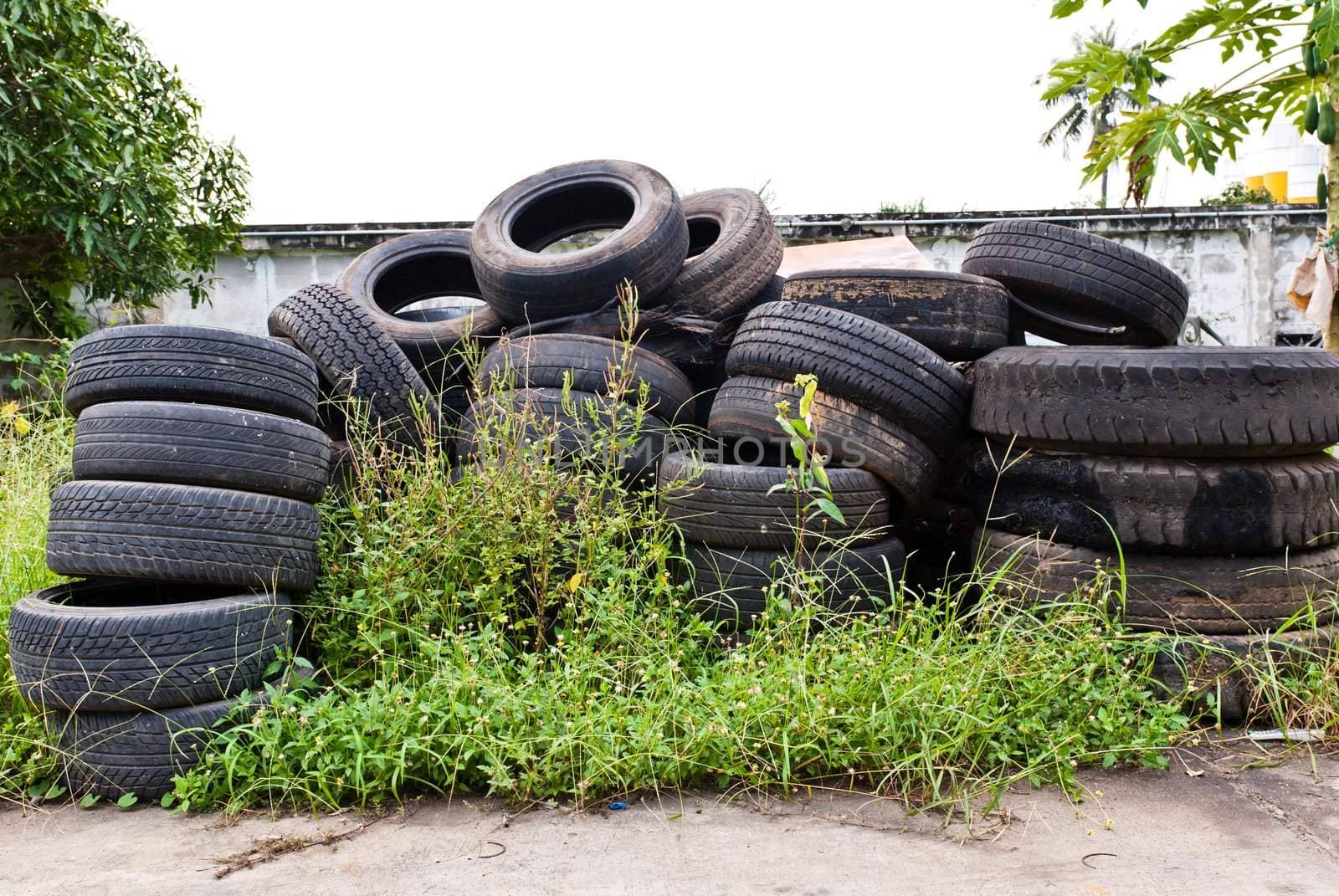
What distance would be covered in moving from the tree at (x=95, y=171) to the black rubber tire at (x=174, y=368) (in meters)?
4.90

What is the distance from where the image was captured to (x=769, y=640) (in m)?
2.87

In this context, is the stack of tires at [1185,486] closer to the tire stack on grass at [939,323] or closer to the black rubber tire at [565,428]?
the tire stack on grass at [939,323]

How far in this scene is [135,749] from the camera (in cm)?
257

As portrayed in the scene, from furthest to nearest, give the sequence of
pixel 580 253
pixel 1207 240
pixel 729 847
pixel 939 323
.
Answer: pixel 1207 240 < pixel 580 253 < pixel 939 323 < pixel 729 847

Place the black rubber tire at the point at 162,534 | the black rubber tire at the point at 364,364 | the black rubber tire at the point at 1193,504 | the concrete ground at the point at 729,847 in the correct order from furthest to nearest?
the black rubber tire at the point at 364,364
the black rubber tire at the point at 1193,504
the black rubber tire at the point at 162,534
the concrete ground at the point at 729,847

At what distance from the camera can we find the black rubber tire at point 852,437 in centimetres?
349

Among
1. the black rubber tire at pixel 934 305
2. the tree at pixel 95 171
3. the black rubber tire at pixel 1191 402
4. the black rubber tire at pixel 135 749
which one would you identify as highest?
the tree at pixel 95 171

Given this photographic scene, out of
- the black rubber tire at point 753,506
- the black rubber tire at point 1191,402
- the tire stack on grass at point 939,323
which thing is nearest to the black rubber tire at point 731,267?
the tire stack on grass at point 939,323

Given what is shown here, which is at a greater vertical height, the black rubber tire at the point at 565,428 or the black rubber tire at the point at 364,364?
the black rubber tire at the point at 364,364

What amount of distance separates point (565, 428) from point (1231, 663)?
2.44 metres

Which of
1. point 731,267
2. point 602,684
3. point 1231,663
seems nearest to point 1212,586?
point 1231,663

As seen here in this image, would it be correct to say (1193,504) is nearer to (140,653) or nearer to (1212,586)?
(1212,586)

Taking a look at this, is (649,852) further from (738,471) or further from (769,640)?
(738,471)

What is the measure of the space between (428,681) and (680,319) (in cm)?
261
